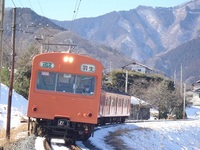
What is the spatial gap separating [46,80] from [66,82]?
0.71 metres

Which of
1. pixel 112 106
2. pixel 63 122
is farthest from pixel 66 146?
pixel 112 106

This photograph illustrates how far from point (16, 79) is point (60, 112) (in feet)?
93.1

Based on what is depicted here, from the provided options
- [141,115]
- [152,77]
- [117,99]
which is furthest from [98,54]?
[117,99]

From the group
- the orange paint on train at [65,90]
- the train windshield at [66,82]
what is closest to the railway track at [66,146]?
the orange paint on train at [65,90]

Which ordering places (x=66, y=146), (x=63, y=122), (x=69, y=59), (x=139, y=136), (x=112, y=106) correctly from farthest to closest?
(x=112, y=106) < (x=139, y=136) < (x=69, y=59) < (x=66, y=146) < (x=63, y=122)

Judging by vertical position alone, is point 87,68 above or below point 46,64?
below

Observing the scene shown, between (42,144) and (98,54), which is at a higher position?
(98,54)

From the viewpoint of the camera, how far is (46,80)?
1558 cm

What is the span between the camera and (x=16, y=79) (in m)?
43.0

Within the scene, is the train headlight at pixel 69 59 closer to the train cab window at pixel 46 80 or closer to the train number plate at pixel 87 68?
the train number plate at pixel 87 68

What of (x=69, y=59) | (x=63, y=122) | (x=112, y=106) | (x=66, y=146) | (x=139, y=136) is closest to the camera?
(x=63, y=122)

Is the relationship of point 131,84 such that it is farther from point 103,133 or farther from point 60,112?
point 60,112

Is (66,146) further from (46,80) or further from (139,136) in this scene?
(139,136)

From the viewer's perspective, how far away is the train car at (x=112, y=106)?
2377cm
